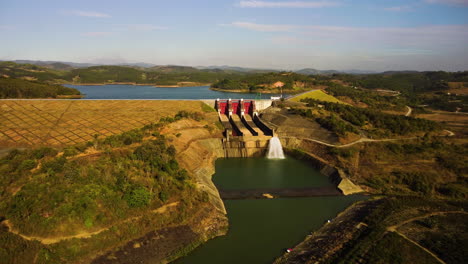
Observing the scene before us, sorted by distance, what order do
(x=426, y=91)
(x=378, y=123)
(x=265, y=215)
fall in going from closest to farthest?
(x=265, y=215), (x=378, y=123), (x=426, y=91)

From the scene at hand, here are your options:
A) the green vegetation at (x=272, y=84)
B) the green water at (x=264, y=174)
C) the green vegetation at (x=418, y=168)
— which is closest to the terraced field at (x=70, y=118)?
the green water at (x=264, y=174)

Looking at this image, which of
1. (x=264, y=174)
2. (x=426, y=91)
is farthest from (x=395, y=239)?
(x=426, y=91)

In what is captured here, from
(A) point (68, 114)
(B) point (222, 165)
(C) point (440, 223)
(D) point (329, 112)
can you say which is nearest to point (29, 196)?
(B) point (222, 165)

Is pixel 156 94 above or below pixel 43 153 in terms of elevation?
above

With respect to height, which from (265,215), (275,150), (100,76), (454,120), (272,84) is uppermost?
(100,76)

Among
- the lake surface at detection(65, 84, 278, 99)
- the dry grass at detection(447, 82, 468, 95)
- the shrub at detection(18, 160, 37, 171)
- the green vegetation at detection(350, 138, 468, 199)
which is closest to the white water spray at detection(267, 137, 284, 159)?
the green vegetation at detection(350, 138, 468, 199)

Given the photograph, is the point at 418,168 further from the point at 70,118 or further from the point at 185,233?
the point at 70,118

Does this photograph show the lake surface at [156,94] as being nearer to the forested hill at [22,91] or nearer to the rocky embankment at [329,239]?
the forested hill at [22,91]
